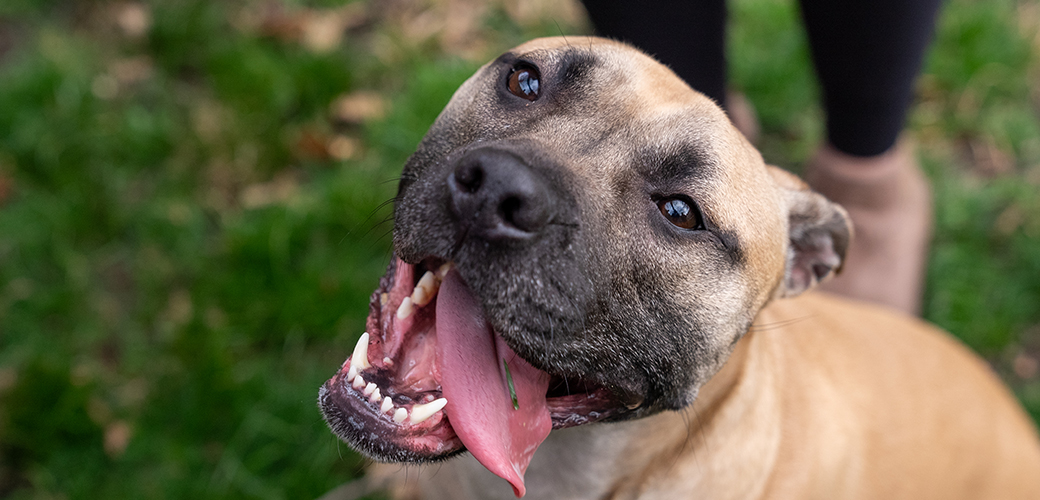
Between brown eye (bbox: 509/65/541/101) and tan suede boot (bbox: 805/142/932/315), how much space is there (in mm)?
2271

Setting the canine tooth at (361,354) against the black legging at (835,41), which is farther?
the black legging at (835,41)

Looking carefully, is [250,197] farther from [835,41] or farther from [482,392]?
[835,41]

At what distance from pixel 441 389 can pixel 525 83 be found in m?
1.01

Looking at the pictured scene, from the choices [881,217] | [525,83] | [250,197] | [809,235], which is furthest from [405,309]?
[881,217]

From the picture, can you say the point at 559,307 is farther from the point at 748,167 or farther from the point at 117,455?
the point at 117,455

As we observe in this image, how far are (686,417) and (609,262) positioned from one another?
0.75 metres

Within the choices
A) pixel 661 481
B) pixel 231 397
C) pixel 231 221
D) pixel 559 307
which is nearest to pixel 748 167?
pixel 559 307

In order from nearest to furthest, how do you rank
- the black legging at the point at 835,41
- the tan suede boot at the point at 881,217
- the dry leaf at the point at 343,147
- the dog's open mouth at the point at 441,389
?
the dog's open mouth at the point at 441,389 → the black legging at the point at 835,41 → the tan suede boot at the point at 881,217 → the dry leaf at the point at 343,147

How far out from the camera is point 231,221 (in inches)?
175

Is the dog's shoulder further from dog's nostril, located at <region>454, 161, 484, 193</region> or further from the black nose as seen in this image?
dog's nostril, located at <region>454, 161, 484, 193</region>

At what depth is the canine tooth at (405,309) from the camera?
7.92ft

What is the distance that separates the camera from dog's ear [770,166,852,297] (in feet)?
9.04

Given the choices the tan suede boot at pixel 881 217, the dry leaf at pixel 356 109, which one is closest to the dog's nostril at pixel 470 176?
the tan suede boot at pixel 881 217

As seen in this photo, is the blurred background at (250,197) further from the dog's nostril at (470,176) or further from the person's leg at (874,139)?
the dog's nostril at (470,176)
